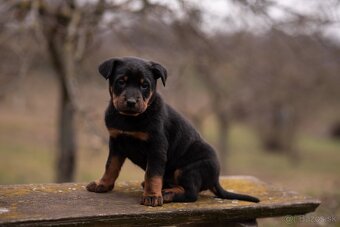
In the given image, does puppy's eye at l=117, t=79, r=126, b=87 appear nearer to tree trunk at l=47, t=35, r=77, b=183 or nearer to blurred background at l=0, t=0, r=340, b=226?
blurred background at l=0, t=0, r=340, b=226

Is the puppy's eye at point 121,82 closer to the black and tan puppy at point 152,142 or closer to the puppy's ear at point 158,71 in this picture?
the black and tan puppy at point 152,142

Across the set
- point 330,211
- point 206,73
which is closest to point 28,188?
point 330,211

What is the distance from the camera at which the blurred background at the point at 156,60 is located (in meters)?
6.20

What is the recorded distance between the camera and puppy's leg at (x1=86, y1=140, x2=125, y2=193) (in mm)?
3598

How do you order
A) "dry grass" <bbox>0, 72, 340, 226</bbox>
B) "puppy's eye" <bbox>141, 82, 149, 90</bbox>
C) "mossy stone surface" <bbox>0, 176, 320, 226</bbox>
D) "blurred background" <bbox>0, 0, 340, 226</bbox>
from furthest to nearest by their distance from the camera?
"dry grass" <bbox>0, 72, 340, 226</bbox>, "blurred background" <bbox>0, 0, 340, 226</bbox>, "puppy's eye" <bbox>141, 82, 149, 90</bbox>, "mossy stone surface" <bbox>0, 176, 320, 226</bbox>

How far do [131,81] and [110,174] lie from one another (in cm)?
83

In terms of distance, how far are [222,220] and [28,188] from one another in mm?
1502

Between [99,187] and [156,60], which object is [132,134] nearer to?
[99,187]

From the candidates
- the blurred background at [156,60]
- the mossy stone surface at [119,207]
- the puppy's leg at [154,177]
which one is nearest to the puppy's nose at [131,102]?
the puppy's leg at [154,177]

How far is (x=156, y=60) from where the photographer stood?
24.1 ft

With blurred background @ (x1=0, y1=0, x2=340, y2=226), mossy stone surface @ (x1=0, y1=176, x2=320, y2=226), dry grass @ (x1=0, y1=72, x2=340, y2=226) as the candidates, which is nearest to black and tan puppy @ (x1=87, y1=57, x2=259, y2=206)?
mossy stone surface @ (x1=0, y1=176, x2=320, y2=226)

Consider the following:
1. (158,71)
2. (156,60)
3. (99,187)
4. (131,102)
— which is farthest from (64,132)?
(131,102)

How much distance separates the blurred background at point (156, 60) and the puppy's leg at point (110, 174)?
1650 mm

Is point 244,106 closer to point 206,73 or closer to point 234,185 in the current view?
point 206,73
